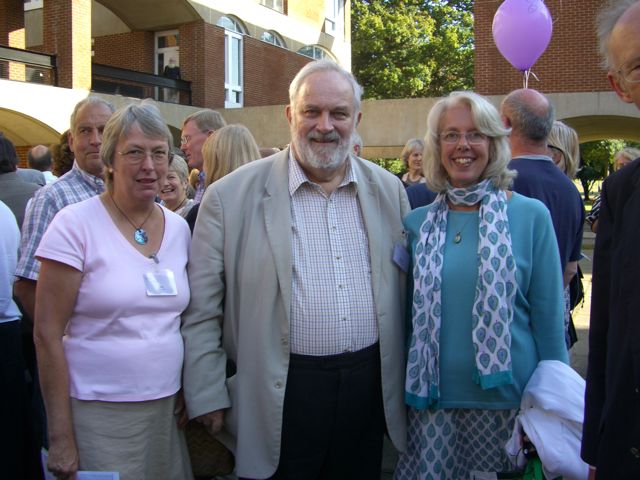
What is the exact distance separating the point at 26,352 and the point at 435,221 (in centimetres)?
264

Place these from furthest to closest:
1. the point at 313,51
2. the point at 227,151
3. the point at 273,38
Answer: the point at 313,51, the point at 273,38, the point at 227,151

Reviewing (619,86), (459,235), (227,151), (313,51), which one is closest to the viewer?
(619,86)

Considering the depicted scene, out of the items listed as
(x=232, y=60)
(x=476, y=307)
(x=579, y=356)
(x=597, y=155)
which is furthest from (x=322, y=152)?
(x=597, y=155)

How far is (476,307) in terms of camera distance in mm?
2453

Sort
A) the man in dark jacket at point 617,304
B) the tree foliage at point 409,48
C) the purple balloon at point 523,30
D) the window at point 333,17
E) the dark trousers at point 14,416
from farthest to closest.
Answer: the tree foliage at point 409,48 < the window at point 333,17 < the purple balloon at point 523,30 < the dark trousers at point 14,416 < the man in dark jacket at point 617,304

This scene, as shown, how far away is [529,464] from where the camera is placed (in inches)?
89.8

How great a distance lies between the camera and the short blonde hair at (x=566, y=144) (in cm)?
447

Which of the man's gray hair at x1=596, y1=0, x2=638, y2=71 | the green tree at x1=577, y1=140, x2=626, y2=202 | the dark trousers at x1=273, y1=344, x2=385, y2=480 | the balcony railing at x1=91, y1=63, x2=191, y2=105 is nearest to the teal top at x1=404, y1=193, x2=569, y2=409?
the dark trousers at x1=273, y1=344, x2=385, y2=480

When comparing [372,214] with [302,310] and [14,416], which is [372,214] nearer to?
[302,310]

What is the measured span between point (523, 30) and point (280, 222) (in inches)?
289

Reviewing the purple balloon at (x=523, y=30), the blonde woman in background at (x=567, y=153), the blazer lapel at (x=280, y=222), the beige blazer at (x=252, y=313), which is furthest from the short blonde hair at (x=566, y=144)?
the purple balloon at (x=523, y=30)

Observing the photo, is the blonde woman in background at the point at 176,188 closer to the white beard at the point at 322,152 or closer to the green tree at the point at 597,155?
the white beard at the point at 322,152

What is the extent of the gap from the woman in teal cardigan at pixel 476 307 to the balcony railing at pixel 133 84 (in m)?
16.0

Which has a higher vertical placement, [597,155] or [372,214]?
[597,155]
